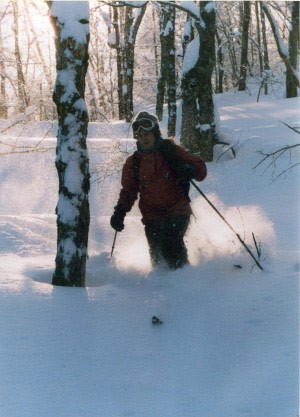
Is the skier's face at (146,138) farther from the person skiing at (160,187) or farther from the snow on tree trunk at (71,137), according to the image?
the snow on tree trunk at (71,137)

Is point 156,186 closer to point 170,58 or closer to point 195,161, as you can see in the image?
point 195,161

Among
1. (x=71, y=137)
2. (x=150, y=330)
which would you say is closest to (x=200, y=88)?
(x=71, y=137)

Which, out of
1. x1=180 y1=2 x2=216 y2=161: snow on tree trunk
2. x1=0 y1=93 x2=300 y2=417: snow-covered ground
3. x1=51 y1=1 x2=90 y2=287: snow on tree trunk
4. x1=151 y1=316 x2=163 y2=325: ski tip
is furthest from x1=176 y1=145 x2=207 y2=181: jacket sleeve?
x1=180 y1=2 x2=216 y2=161: snow on tree trunk

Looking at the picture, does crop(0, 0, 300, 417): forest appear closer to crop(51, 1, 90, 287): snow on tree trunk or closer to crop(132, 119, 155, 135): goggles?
crop(51, 1, 90, 287): snow on tree trunk

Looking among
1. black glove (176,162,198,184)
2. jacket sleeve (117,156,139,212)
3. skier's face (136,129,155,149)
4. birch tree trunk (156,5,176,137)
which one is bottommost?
jacket sleeve (117,156,139,212)

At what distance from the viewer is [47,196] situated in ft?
34.3

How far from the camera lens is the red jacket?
5.30 meters

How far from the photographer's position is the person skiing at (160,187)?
5230 millimetres

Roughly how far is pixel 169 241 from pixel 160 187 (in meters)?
0.59

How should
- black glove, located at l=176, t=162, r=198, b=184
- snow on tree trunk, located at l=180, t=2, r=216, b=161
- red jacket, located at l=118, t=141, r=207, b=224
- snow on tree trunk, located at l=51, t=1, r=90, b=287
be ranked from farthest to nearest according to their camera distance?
1. snow on tree trunk, located at l=180, t=2, r=216, b=161
2. red jacket, located at l=118, t=141, r=207, b=224
3. black glove, located at l=176, t=162, r=198, b=184
4. snow on tree trunk, located at l=51, t=1, r=90, b=287

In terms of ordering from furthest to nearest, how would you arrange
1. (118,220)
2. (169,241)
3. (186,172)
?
1. (118,220)
2. (169,241)
3. (186,172)

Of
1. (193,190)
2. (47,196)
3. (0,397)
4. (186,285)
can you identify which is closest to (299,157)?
(193,190)

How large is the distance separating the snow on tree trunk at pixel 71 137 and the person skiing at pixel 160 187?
33.0 inches

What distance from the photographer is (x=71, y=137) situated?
4.50 metres
